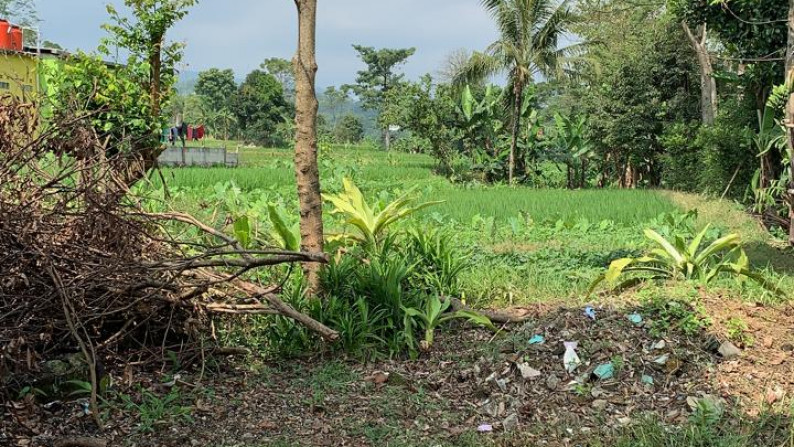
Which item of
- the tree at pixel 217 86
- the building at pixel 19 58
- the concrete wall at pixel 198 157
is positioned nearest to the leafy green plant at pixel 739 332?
the building at pixel 19 58

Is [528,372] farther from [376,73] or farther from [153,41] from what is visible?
[376,73]

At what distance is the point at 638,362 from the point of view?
12.2 ft

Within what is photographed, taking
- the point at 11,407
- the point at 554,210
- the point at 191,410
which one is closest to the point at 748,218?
the point at 554,210

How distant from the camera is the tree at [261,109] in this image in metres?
47.7

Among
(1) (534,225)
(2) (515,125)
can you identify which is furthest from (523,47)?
(1) (534,225)

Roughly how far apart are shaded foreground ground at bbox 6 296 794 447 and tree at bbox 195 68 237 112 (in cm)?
5476

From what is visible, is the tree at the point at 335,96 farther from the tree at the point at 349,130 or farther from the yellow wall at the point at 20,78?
the yellow wall at the point at 20,78

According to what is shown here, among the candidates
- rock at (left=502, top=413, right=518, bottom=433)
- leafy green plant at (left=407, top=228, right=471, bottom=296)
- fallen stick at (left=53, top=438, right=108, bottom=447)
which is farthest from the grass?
fallen stick at (left=53, top=438, right=108, bottom=447)

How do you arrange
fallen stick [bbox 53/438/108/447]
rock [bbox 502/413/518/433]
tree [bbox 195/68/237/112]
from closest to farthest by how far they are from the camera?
fallen stick [bbox 53/438/108/447] < rock [bbox 502/413/518/433] < tree [bbox 195/68/237/112]

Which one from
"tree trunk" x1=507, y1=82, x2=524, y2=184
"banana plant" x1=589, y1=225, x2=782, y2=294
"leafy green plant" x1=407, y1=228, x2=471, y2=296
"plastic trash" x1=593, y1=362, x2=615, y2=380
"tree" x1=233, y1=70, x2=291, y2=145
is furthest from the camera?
"tree" x1=233, y1=70, x2=291, y2=145

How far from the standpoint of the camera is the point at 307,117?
4.30m

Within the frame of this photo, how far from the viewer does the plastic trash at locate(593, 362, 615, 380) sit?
3662 mm

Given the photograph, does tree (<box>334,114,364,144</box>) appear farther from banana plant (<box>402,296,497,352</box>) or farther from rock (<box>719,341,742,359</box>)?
rock (<box>719,341,742,359</box>)

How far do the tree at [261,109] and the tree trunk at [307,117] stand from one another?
142ft
